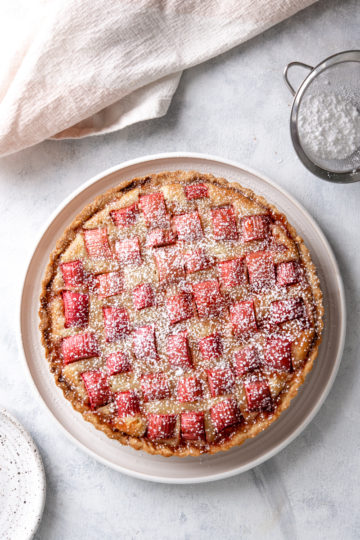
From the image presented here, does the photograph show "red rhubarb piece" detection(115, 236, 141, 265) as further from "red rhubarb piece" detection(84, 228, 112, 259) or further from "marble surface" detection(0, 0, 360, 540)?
"marble surface" detection(0, 0, 360, 540)

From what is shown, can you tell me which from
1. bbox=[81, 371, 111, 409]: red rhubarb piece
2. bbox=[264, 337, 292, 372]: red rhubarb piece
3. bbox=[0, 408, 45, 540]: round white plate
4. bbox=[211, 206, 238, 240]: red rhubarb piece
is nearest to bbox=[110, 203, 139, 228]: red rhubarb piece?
bbox=[211, 206, 238, 240]: red rhubarb piece

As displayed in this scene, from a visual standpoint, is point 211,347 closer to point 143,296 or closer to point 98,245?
point 143,296

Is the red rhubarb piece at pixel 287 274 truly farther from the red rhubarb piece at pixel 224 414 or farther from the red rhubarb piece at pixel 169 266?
the red rhubarb piece at pixel 224 414

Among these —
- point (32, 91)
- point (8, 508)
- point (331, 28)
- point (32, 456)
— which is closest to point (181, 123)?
point (32, 91)

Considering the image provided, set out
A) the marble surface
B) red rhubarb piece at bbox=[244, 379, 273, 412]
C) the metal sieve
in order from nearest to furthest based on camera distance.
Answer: red rhubarb piece at bbox=[244, 379, 273, 412] < the metal sieve < the marble surface

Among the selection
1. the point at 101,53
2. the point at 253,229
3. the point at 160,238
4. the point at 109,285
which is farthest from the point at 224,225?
the point at 101,53

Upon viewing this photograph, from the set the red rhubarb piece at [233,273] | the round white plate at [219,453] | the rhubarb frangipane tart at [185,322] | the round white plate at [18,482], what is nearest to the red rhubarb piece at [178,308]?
the rhubarb frangipane tart at [185,322]

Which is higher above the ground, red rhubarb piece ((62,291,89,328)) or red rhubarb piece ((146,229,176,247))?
red rhubarb piece ((146,229,176,247))
